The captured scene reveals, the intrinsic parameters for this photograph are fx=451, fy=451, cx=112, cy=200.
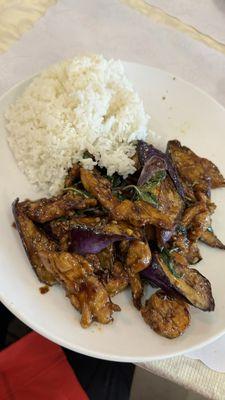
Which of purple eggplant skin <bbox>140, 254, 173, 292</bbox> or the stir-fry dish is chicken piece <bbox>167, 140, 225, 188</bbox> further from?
purple eggplant skin <bbox>140, 254, 173, 292</bbox>

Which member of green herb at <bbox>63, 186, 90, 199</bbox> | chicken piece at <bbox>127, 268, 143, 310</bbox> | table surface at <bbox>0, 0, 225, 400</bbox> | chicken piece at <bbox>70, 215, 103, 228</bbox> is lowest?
chicken piece at <bbox>127, 268, 143, 310</bbox>

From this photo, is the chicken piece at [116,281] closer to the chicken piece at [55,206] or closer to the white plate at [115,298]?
the white plate at [115,298]

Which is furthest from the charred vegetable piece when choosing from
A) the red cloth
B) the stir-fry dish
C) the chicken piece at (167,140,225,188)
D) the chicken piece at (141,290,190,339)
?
the red cloth

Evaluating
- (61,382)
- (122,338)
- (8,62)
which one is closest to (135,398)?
(61,382)

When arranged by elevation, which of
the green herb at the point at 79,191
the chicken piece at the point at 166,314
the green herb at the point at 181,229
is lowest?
the chicken piece at the point at 166,314

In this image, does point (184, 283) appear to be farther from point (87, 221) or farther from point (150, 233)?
point (87, 221)

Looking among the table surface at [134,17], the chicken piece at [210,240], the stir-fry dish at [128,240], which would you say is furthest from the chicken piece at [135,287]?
the table surface at [134,17]
